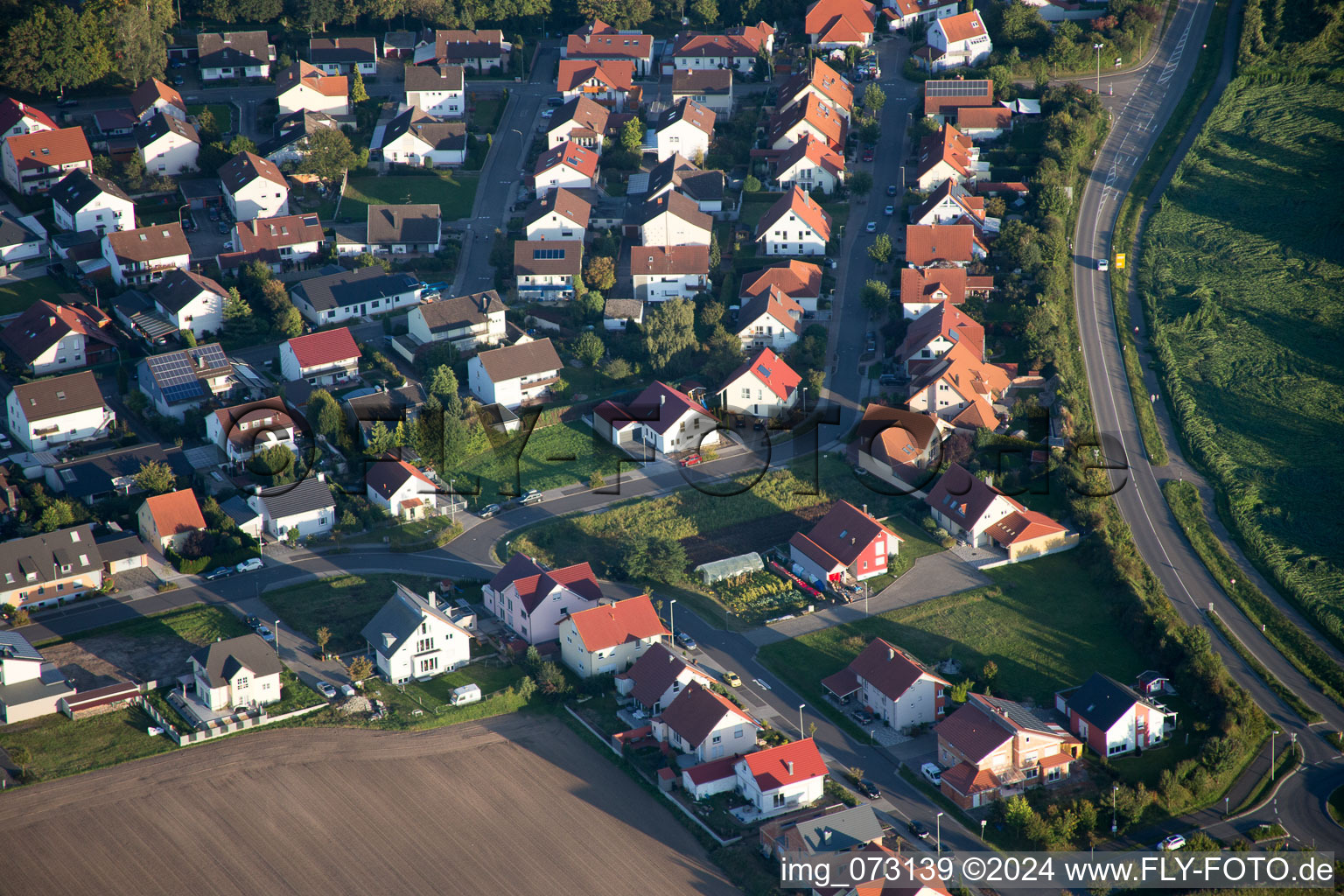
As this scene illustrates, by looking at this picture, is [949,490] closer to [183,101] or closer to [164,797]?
[164,797]

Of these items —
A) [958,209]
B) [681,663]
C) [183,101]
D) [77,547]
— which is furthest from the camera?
[183,101]

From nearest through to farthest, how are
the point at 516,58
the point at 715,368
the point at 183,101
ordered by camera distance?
the point at 715,368 → the point at 183,101 → the point at 516,58

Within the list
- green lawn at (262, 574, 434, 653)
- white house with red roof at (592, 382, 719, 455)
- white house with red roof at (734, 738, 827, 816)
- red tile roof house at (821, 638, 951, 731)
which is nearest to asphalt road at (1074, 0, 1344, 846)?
red tile roof house at (821, 638, 951, 731)

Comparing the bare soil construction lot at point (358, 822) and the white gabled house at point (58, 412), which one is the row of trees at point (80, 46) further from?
the bare soil construction lot at point (358, 822)

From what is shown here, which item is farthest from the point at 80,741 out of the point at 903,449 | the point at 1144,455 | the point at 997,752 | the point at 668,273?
the point at 1144,455

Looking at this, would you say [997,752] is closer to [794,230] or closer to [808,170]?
[794,230]

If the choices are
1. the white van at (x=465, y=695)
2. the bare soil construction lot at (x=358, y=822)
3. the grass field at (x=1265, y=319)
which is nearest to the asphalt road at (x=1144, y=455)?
the grass field at (x=1265, y=319)

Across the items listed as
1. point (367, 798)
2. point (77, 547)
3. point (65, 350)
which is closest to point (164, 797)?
point (367, 798)
